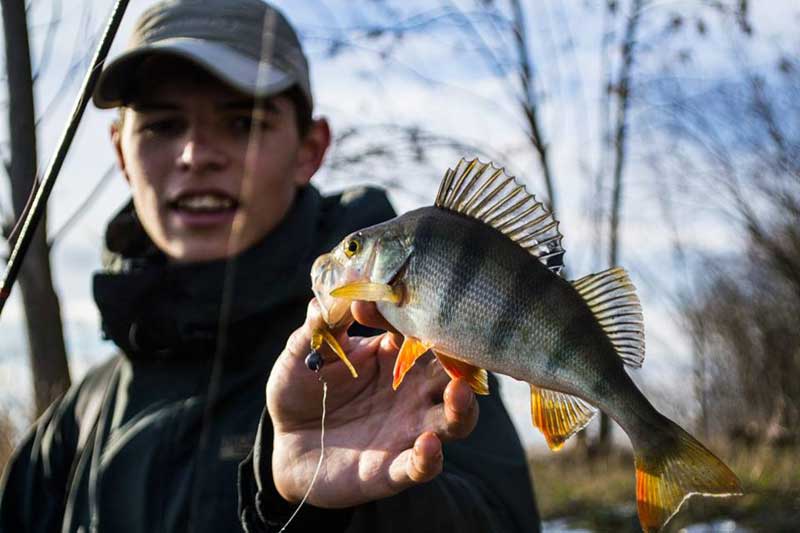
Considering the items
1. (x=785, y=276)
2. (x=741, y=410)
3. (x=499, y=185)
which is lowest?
(x=741, y=410)

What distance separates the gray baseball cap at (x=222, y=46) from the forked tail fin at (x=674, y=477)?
6.35 ft

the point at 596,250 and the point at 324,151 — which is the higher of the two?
the point at 324,151

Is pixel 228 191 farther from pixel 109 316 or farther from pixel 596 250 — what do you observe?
pixel 596 250

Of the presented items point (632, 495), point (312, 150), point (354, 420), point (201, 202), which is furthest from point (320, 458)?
point (632, 495)

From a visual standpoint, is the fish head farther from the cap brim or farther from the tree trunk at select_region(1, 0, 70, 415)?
the tree trunk at select_region(1, 0, 70, 415)

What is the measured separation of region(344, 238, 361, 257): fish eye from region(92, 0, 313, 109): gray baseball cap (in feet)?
4.97

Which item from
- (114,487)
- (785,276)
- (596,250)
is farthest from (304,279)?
(785,276)

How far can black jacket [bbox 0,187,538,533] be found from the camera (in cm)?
296

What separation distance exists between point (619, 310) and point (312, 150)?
211 centimetres

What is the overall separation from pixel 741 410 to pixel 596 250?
18.4ft

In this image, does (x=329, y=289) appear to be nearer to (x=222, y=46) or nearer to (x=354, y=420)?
(x=354, y=420)

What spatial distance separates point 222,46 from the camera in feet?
10.5

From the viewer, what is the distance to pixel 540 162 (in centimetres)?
794

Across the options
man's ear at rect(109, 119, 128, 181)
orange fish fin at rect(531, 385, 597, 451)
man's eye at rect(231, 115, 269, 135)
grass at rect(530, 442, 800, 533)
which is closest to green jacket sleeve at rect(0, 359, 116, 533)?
man's ear at rect(109, 119, 128, 181)
